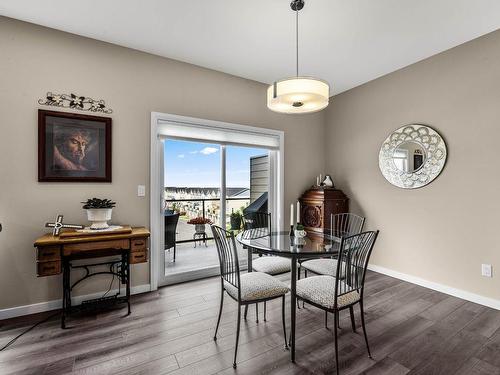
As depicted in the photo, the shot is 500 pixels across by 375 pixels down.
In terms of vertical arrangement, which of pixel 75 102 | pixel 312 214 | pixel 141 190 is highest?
pixel 75 102

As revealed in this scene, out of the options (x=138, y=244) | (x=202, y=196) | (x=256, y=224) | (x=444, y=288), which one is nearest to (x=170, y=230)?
(x=202, y=196)

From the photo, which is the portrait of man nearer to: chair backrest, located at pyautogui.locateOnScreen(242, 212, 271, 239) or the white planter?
the white planter

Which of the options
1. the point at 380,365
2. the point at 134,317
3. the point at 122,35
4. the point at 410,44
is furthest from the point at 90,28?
the point at 380,365

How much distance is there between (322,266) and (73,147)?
9.35 feet

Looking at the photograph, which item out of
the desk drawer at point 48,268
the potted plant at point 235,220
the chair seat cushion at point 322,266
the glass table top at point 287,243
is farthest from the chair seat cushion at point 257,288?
the potted plant at point 235,220

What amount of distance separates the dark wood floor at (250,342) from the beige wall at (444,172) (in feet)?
1.98

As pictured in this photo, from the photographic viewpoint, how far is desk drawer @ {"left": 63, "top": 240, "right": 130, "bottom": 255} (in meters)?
2.34

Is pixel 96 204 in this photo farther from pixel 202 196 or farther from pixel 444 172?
pixel 444 172

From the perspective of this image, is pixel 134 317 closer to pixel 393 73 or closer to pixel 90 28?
pixel 90 28

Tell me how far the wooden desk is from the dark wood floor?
0.31m

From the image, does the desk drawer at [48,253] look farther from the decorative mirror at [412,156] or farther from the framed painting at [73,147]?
the decorative mirror at [412,156]

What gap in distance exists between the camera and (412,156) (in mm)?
3359

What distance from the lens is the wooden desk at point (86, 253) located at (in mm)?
2266

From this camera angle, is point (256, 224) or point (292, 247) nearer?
point (292, 247)
